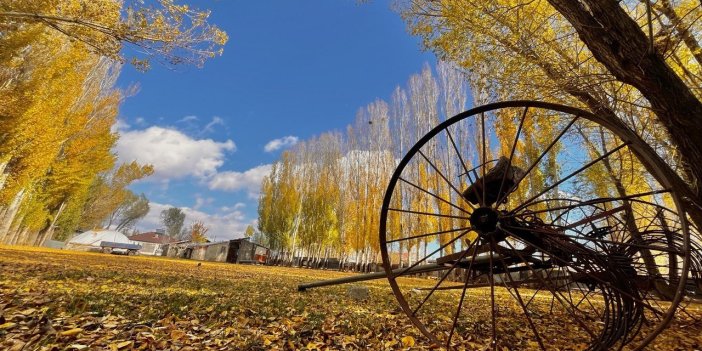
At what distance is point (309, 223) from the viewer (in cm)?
3047

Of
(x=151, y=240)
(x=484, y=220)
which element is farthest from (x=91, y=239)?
(x=484, y=220)

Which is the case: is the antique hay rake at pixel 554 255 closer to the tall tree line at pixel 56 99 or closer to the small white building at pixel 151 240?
the tall tree line at pixel 56 99

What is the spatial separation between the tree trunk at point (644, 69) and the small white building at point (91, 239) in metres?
38.5

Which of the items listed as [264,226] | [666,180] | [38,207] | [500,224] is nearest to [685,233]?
[666,180]

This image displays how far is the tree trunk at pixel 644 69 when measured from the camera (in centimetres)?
236

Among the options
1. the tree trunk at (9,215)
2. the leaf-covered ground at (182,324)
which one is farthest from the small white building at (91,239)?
the leaf-covered ground at (182,324)

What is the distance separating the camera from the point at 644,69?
7.75 ft

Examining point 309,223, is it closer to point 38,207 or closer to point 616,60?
point 38,207

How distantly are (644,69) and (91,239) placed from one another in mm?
44494

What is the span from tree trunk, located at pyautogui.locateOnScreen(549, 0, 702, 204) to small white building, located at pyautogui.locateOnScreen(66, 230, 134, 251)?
38508 mm

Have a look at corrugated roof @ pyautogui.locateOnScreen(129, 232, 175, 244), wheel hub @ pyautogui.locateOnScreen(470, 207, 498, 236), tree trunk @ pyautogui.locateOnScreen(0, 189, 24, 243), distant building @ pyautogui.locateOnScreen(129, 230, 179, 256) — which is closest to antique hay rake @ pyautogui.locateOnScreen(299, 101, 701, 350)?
wheel hub @ pyautogui.locateOnScreen(470, 207, 498, 236)

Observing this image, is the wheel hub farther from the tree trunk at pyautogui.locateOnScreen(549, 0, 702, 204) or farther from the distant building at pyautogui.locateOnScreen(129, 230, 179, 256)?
the distant building at pyautogui.locateOnScreen(129, 230, 179, 256)

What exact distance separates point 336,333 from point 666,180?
2.96 m

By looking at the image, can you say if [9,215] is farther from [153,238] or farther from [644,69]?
[153,238]
